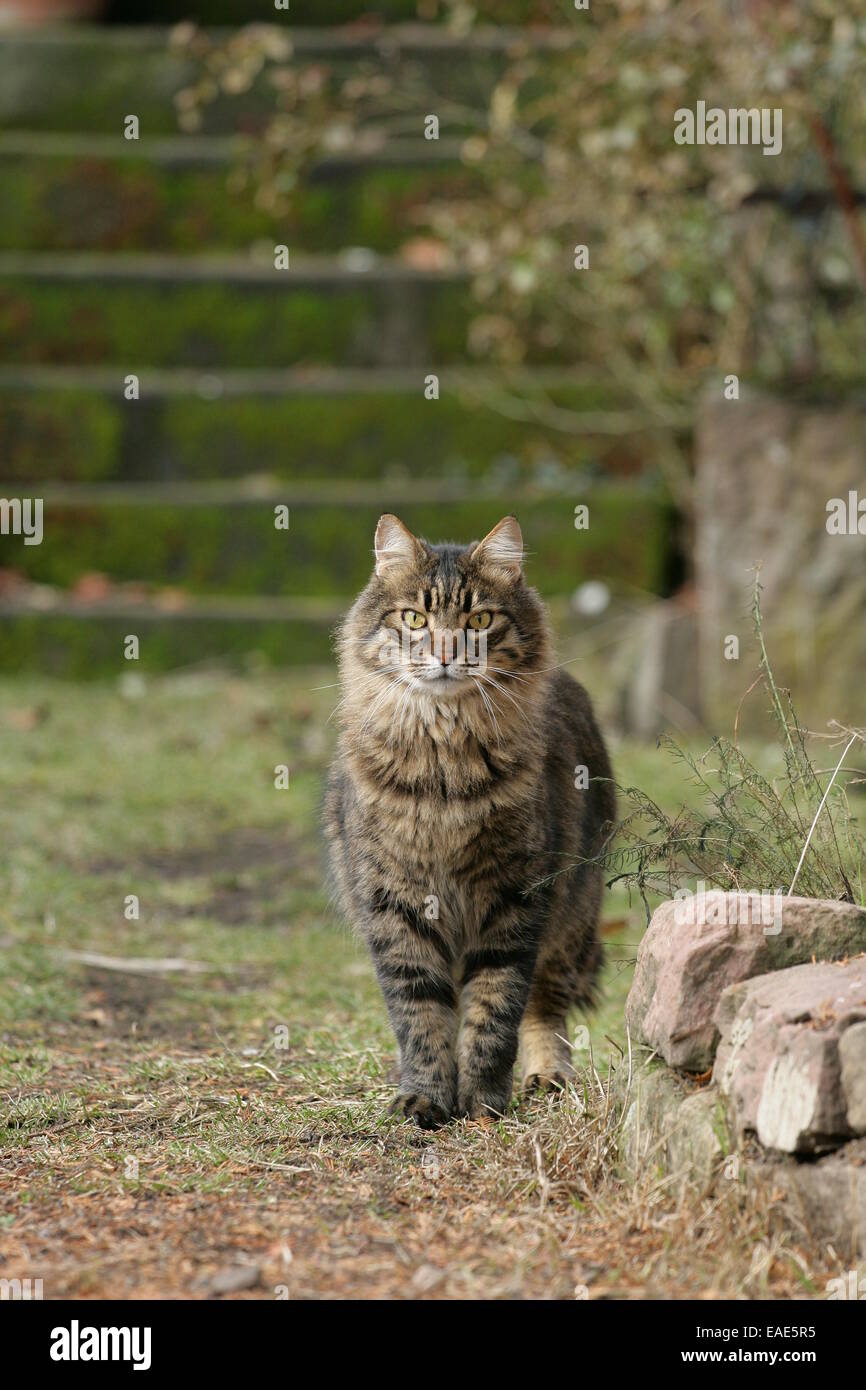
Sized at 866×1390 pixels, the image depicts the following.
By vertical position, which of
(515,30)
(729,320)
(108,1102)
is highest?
(515,30)

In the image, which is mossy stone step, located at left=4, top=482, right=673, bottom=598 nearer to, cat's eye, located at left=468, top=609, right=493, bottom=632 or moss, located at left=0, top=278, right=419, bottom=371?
moss, located at left=0, top=278, right=419, bottom=371

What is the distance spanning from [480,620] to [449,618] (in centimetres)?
8

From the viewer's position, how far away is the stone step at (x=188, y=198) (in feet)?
31.3

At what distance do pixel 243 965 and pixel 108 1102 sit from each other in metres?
1.41

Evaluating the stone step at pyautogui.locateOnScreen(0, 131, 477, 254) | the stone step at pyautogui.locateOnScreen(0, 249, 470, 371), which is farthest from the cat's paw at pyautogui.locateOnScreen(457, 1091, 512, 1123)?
the stone step at pyautogui.locateOnScreen(0, 131, 477, 254)

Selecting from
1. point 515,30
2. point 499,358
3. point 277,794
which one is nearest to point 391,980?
point 277,794

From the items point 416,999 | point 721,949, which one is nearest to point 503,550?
point 416,999

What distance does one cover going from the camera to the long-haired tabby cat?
11.5ft

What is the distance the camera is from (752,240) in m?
7.77

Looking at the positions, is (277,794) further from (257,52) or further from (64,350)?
(64,350)

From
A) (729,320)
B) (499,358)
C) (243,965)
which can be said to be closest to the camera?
(243,965)

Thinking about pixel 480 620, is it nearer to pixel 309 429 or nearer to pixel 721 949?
pixel 721 949

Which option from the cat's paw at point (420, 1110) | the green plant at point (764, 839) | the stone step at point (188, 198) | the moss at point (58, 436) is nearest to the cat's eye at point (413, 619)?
the green plant at point (764, 839)

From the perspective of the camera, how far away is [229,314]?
30.7ft
